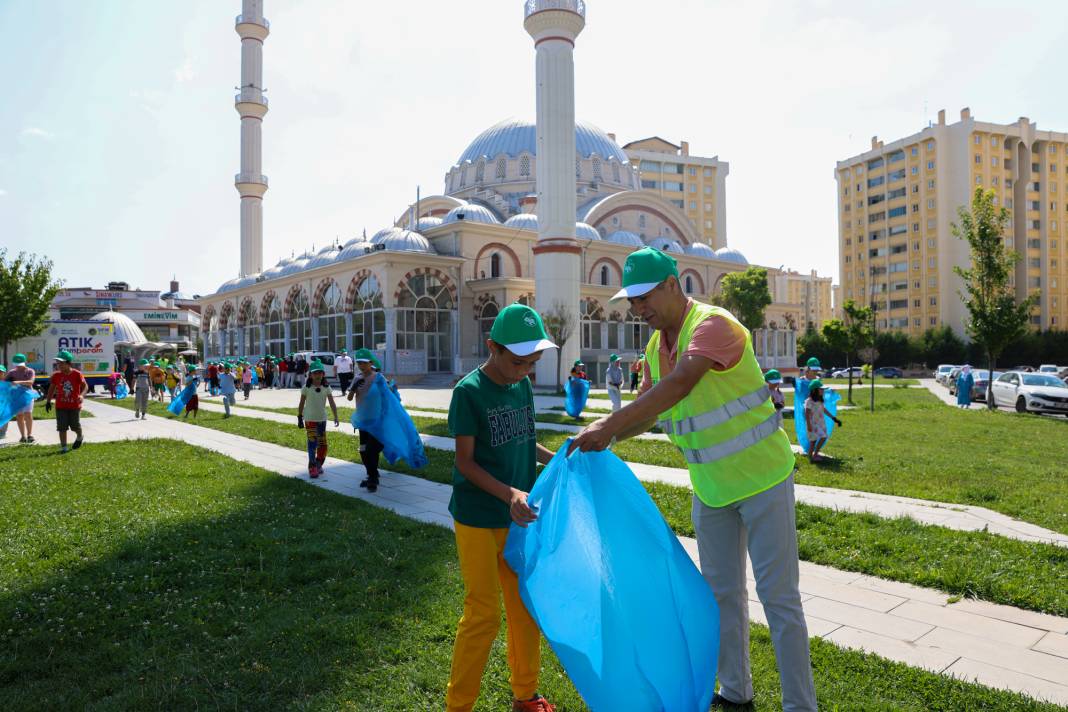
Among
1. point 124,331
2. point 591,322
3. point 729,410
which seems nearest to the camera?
point 729,410

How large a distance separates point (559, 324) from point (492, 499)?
31076mm

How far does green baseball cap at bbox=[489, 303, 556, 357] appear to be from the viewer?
309 centimetres

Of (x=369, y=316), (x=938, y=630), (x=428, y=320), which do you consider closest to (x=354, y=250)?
(x=369, y=316)

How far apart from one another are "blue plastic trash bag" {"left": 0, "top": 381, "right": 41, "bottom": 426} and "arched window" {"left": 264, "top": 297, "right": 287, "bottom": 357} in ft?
130

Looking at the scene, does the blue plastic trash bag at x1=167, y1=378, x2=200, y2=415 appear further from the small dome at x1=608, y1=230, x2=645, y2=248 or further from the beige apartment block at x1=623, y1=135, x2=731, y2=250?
the beige apartment block at x1=623, y1=135, x2=731, y2=250

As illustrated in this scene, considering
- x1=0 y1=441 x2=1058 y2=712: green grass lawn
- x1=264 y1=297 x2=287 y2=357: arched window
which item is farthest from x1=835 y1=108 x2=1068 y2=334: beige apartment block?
x1=0 y1=441 x2=1058 y2=712: green grass lawn

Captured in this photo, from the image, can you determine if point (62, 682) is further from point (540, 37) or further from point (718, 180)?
point (718, 180)

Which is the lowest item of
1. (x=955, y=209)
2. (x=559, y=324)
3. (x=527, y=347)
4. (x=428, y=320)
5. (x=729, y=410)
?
(x=729, y=410)

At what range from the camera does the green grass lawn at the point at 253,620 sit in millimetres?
3572

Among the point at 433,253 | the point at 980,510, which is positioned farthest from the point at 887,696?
→ the point at 433,253

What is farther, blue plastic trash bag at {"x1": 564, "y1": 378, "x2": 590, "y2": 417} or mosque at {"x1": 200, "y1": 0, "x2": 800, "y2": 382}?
mosque at {"x1": 200, "y1": 0, "x2": 800, "y2": 382}

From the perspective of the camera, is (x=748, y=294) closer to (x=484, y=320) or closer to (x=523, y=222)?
(x=523, y=222)

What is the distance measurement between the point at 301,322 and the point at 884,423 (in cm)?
4168

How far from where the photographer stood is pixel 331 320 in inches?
1858
